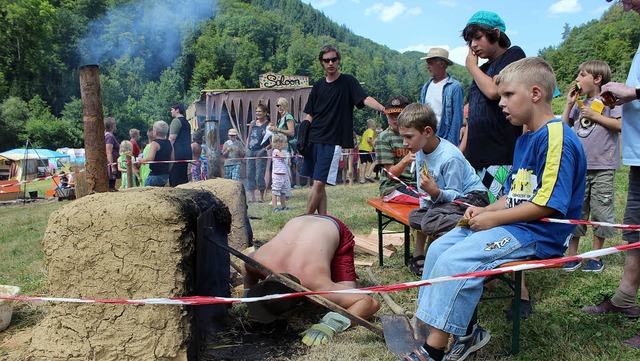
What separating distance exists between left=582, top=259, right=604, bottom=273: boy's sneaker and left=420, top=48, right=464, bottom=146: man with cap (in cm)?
158

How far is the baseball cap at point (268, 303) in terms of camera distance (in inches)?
101

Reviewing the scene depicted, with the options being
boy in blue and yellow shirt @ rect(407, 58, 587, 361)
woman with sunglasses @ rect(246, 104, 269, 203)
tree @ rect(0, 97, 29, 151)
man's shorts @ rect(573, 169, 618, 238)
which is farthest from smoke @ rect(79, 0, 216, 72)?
boy in blue and yellow shirt @ rect(407, 58, 587, 361)

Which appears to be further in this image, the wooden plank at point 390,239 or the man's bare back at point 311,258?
the wooden plank at point 390,239

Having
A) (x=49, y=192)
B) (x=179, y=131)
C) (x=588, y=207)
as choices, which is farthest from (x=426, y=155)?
(x=49, y=192)

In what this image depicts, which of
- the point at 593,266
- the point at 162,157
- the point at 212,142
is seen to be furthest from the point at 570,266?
the point at 162,157

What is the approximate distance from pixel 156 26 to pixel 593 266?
222 ft

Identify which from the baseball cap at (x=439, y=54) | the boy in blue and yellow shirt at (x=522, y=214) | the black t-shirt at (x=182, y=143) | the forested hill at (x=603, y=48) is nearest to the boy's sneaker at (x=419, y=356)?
the boy in blue and yellow shirt at (x=522, y=214)

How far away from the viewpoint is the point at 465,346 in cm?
222

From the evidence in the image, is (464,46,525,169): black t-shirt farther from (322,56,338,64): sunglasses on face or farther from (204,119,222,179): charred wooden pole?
(204,119,222,179): charred wooden pole

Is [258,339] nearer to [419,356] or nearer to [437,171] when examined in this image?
[419,356]

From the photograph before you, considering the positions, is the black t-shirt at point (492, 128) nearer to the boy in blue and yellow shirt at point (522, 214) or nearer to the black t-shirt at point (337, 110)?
the boy in blue and yellow shirt at point (522, 214)

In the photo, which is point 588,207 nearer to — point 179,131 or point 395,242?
point 395,242

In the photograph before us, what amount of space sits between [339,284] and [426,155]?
1171 millimetres

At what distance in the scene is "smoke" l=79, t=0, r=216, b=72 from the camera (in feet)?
109
